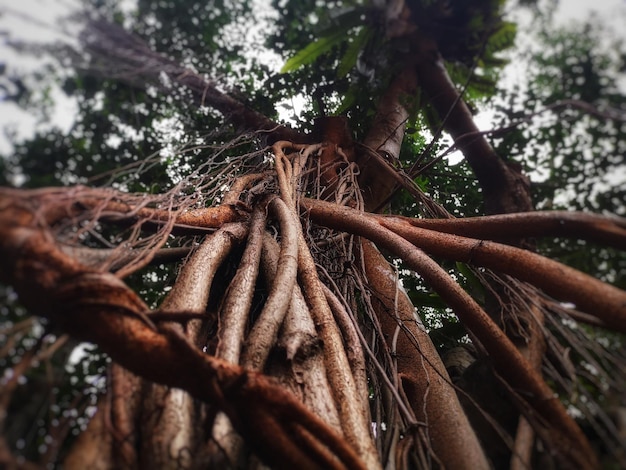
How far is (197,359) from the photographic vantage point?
0.84 meters

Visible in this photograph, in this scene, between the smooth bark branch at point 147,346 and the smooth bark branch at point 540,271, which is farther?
the smooth bark branch at point 540,271

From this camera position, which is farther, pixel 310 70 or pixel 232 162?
pixel 310 70

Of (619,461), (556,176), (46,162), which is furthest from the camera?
(556,176)

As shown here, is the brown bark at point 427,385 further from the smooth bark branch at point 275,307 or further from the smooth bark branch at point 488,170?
the smooth bark branch at point 488,170

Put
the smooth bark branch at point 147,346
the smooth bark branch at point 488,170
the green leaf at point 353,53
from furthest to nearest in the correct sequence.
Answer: the green leaf at point 353,53, the smooth bark branch at point 488,170, the smooth bark branch at point 147,346

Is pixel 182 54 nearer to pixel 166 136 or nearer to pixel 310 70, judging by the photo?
pixel 166 136

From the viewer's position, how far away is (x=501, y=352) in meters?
1.43

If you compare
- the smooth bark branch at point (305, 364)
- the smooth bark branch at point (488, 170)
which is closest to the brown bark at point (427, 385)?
the smooth bark branch at point (305, 364)

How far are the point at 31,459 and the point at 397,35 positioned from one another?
3853 millimetres

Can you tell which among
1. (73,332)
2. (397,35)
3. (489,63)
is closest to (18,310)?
(73,332)

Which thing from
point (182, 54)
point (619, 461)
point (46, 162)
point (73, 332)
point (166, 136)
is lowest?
point (619, 461)

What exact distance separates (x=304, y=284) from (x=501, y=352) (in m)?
0.79

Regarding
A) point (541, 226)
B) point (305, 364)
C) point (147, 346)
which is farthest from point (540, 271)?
point (147, 346)

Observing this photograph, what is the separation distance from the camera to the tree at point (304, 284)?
0.88 metres
